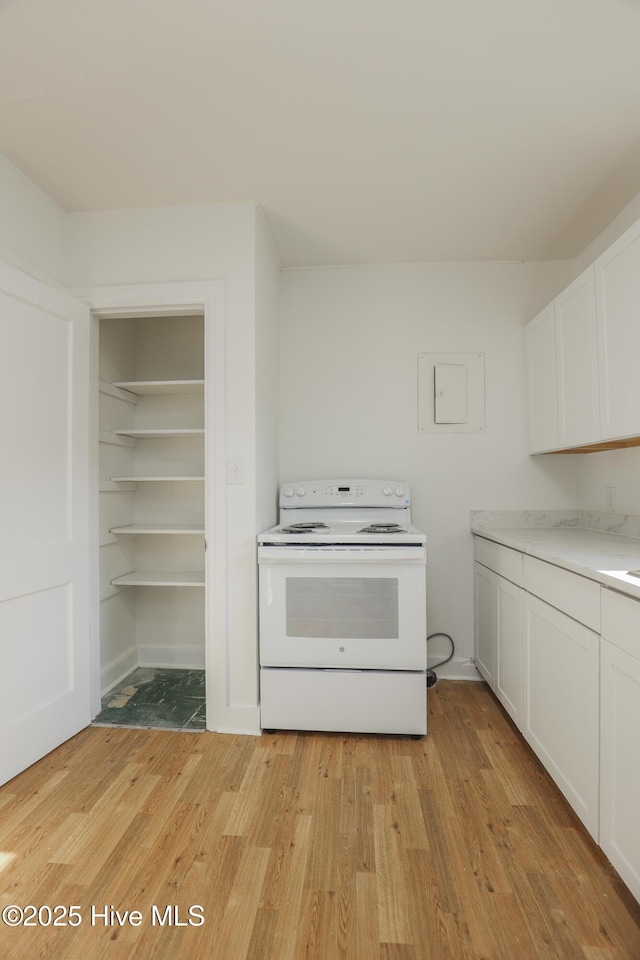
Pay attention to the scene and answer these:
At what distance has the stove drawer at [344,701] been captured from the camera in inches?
80.2

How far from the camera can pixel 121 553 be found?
281cm

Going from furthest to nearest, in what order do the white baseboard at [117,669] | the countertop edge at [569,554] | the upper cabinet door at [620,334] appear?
the white baseboard at [117,669] → the upper cabinet door at [620,334] → the countertop edge at [569,554]

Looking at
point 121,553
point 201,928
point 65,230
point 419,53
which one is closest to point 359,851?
point 201,928

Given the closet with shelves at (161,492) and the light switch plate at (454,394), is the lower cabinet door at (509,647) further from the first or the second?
the closet with shelves at (161,492)

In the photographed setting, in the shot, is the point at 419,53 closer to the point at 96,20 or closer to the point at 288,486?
the point at 96,20

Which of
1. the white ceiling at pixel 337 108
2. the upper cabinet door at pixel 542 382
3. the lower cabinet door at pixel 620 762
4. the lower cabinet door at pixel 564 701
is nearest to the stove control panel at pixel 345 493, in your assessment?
the upper cabinet door at pixel 542 382

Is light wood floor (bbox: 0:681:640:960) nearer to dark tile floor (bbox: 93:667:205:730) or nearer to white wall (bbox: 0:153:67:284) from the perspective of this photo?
dark tile floor (bbox: 93:667:205:730)

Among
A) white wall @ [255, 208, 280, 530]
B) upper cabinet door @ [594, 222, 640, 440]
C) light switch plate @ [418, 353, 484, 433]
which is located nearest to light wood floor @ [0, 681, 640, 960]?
white wall @ [255, 208, 280, 530]

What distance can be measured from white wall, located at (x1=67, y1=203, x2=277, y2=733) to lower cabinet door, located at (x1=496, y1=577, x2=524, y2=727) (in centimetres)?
114

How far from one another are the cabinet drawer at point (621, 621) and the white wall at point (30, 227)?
246cm

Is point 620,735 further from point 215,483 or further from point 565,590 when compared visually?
point 215,483

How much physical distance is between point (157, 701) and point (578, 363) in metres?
2.65

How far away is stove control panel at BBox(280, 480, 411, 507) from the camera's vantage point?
2.71 meters

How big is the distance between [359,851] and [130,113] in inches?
101
